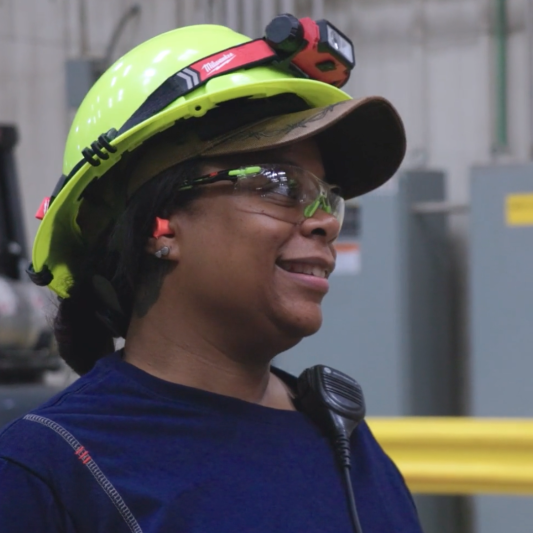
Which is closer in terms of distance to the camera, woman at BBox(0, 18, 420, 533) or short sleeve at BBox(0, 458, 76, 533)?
short sleeve at BBox(0, 458, 76, 533)

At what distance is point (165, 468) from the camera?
1249mm

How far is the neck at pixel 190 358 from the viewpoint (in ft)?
4.53

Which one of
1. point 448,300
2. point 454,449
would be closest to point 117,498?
point 454,449

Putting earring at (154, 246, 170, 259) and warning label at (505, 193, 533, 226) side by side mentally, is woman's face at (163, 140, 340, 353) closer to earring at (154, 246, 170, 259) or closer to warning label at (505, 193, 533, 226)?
earring at (154, 246, 170, 259)

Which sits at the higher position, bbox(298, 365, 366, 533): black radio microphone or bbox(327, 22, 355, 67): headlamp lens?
bbox(327, 22, 355, 67): headlamp lens

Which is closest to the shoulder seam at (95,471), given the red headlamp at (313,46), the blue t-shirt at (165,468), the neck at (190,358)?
the blue t-shirt at (165,468)

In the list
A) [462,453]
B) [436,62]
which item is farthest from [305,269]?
[436,62]

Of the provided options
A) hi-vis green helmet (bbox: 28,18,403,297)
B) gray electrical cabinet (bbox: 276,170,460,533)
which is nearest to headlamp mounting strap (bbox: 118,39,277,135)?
hi-vis green helmet (bbox: 28,18,403,297)

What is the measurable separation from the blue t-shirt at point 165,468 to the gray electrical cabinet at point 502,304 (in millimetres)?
2383

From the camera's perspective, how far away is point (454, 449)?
103 inches

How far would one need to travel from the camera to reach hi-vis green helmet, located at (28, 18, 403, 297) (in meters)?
1.32

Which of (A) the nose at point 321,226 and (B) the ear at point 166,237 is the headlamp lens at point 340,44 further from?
(B) the ear at point 166,237

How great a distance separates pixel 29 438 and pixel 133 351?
248 millimetres

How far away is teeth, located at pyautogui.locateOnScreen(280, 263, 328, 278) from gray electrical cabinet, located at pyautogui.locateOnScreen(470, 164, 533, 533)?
246 cm
